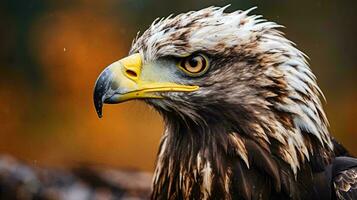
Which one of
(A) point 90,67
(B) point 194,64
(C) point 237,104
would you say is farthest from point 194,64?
(A) point 90,67

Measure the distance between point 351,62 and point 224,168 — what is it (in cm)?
196

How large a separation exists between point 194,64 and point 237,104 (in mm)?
209

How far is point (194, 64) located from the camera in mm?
2762

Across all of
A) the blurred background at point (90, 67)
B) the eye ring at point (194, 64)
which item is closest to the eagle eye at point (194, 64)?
the eye ring at point (194, 64)

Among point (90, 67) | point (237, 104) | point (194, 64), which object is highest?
point (90, 67)

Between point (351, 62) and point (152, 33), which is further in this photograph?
point (351, 62)

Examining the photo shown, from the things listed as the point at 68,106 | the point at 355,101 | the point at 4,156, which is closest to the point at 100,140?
the point at 68,106

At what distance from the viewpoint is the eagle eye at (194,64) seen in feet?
9.04

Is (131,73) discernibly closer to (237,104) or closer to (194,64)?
(194,64)

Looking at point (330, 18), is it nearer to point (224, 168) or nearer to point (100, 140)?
point (100, 140)

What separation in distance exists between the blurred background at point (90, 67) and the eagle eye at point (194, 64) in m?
1.54

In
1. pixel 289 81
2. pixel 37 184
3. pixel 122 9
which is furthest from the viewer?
pixel 37 184

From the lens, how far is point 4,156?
14.9ft

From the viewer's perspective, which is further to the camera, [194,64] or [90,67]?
[90,67]
